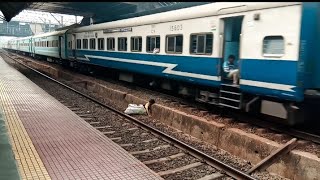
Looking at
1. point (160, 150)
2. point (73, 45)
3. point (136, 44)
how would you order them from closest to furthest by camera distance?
1. point (160, 150)
2. point (136, 44)
3. point (73, 45)

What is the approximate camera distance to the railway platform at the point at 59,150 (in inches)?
248

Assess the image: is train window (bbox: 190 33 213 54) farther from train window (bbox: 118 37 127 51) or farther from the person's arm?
train window (bbox: 118 37 127 51)

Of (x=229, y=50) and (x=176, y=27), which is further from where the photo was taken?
(x=176, y=27)

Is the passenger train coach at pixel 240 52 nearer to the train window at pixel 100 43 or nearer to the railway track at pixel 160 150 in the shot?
the railway track at pixel 160 150

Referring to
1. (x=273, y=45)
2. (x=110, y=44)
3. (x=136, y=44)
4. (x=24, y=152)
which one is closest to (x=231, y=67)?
(x=273, y=45)

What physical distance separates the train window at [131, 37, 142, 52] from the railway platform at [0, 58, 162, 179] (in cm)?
480

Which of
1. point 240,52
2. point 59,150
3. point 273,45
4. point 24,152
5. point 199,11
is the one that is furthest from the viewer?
point 199,11

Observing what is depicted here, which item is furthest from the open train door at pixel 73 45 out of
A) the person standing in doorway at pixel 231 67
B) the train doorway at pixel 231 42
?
the person standing in doorway at pixel 231 67

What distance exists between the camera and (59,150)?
25.3 feet

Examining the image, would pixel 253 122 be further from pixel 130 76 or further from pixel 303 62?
Result: pixel 130 76

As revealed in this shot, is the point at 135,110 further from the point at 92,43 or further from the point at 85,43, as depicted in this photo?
the point at 85,43

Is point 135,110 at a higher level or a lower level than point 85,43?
lower

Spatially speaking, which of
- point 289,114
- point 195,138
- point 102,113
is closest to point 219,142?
point 195,138

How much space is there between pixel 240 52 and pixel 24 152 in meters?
5.75
